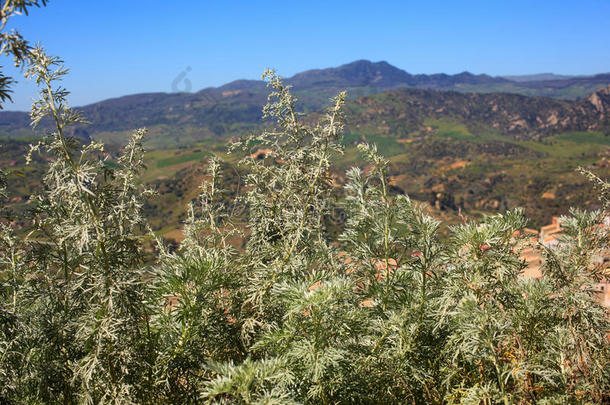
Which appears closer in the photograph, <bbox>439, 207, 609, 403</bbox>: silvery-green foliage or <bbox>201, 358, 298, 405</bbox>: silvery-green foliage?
<bbox>201, 358, 298, 405</bbox>: silvery-green foliage

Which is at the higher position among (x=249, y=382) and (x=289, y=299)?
(x=289, y=299)

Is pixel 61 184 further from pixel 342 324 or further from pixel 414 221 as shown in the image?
pixel 414 221

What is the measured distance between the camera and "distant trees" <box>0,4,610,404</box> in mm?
2770

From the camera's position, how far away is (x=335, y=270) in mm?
3580

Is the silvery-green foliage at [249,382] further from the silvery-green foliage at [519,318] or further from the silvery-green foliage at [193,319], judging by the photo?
the silvery-green foliage at [519,318]

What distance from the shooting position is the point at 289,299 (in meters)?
2.95

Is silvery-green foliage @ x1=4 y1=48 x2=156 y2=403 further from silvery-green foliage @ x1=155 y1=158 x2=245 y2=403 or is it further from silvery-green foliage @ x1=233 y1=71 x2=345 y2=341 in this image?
silvery-green foliage @ x1=233 y1=71 x2=345 y2=341

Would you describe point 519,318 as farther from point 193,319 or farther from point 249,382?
point 193,319

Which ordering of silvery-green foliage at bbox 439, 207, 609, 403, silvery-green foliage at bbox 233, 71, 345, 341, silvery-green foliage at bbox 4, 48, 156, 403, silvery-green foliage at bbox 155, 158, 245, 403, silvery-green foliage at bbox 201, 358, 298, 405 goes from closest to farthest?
silvery-green foliage at bbox 201, 358, 298, 405 → silvery-green foliage at bbox 4, 48, 156, 403 → silvery-green foliage at bbox 439, 207, 609, 403 → silvery-green foliage at bbox 155, 158, 245, 403 → silvery-green foliage at bbox 233, 71, 345, 341

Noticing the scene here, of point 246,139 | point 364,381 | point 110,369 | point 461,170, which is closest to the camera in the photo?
point 110,369

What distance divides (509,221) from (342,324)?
1583 mm

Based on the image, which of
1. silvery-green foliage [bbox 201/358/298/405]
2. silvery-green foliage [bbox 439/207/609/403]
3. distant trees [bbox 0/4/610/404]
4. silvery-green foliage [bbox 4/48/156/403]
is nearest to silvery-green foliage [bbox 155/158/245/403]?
distant trees [bbox 0/4/610/404]

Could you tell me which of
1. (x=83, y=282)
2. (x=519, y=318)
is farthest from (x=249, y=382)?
(x=519, y=318)

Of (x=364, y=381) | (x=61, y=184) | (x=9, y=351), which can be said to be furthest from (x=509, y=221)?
(x=9, y=351)
